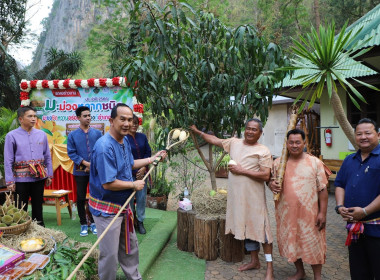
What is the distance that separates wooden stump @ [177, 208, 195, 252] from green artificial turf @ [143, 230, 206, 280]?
93 millimetres

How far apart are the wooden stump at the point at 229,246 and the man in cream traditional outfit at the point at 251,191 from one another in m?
0.33

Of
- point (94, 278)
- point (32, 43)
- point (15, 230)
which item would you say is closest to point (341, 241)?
point (94, 278)

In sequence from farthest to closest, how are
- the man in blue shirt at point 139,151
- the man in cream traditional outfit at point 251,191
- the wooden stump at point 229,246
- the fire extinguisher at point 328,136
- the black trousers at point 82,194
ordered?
the fire extinguisher at point 328,136 → the black trousers at point 82,194 → the man in blue shirt at point 139,151 → the wooden stump at point 229,246 → the man in cream traditional outfit at point 251,191

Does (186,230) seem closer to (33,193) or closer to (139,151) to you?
(139,151)

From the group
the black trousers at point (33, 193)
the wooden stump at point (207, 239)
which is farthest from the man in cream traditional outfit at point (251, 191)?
the black trousers at point (33, 193)

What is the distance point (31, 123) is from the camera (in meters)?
3.96

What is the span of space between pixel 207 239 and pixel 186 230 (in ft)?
1.22

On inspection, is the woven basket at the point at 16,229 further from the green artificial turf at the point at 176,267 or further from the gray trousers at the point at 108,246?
the green artificial turf at the point at 176,267

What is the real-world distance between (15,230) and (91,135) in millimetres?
1735

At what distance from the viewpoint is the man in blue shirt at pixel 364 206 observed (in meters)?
2.41

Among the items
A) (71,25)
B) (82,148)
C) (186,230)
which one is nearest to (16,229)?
(82,148)

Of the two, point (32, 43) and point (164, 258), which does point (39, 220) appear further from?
→ point (32, 43)

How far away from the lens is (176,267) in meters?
3.77

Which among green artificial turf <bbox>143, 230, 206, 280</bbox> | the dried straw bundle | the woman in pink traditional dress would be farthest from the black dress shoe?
the woman in pink traditional dress
